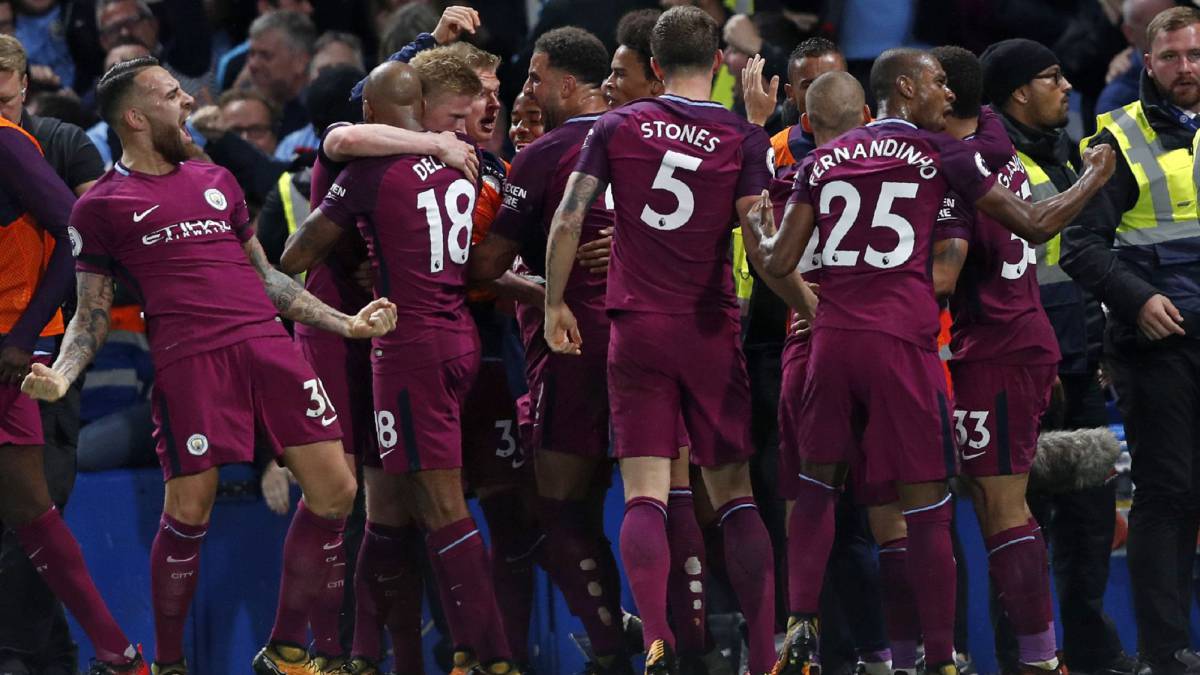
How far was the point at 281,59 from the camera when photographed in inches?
460

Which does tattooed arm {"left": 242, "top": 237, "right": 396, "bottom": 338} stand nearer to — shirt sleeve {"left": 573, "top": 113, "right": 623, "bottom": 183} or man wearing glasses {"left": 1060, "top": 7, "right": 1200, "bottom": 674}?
A: shirt sleeve {"left": 573, "top": 113, "right": 623, "bottom": 183}

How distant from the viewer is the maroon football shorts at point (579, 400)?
7.23 meters

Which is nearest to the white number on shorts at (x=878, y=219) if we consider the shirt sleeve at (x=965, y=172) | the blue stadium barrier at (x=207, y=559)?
the shirt sleeve at (x=965, y=172)

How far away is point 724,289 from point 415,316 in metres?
1.18

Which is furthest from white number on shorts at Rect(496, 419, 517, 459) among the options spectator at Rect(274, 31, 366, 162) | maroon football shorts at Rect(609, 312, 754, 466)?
spectator at Rect(274, 31, 366, 162)

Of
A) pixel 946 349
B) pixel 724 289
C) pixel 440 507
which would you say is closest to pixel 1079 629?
pixel 946 349

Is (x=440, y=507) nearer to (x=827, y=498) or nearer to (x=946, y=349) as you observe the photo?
(x=827, y=498)

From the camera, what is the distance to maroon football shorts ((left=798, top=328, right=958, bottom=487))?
6.66m

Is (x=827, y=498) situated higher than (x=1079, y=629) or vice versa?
(x=827, y=498)

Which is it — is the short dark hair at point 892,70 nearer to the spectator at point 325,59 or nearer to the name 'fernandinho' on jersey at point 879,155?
the name 'fernandinho' on jersey at point 879,155

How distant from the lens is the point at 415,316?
712 cm

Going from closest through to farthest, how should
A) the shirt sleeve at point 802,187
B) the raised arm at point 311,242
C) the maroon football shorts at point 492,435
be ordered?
the shirt sleeve at point 802,187, the raised arm at point 311,242, the maroon football shorts at point 492,435

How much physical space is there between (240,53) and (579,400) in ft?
19.8

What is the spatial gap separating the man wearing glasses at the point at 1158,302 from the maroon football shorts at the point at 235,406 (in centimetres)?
317
